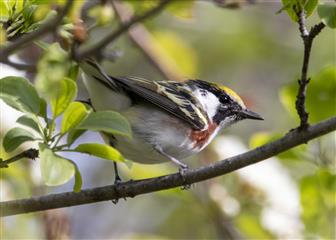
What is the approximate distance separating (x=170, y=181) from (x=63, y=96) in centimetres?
74

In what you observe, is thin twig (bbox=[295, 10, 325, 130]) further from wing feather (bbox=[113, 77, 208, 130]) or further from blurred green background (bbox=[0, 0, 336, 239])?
wing feather (bbox=[113, 77, 208, 130])

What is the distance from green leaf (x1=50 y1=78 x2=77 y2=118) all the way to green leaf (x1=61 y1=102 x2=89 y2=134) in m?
0.08

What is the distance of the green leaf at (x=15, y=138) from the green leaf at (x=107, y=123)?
18 centimetres

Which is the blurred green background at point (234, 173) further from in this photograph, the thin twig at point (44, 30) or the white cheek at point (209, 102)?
the thin twig at point (44, 30)

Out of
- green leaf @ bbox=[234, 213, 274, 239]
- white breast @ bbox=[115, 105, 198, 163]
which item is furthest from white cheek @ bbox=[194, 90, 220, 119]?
green leaf @ bbox=[234, 213, 274, 239]

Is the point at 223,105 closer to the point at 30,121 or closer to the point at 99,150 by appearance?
the point at 99,150

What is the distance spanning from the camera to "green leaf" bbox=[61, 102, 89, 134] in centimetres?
240

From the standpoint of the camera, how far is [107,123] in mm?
2301

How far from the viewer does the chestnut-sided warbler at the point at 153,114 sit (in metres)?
3.83

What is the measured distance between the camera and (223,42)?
8281 millimetres

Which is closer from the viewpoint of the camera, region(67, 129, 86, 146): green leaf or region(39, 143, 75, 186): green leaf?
region(39, 143, 75, 186): green leaf

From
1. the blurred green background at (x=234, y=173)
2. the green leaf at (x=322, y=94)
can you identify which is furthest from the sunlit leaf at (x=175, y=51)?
the green leaf at (x=322, y=94)

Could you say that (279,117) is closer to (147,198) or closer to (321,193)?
(147,198)

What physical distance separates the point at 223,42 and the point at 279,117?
1.10 metres
